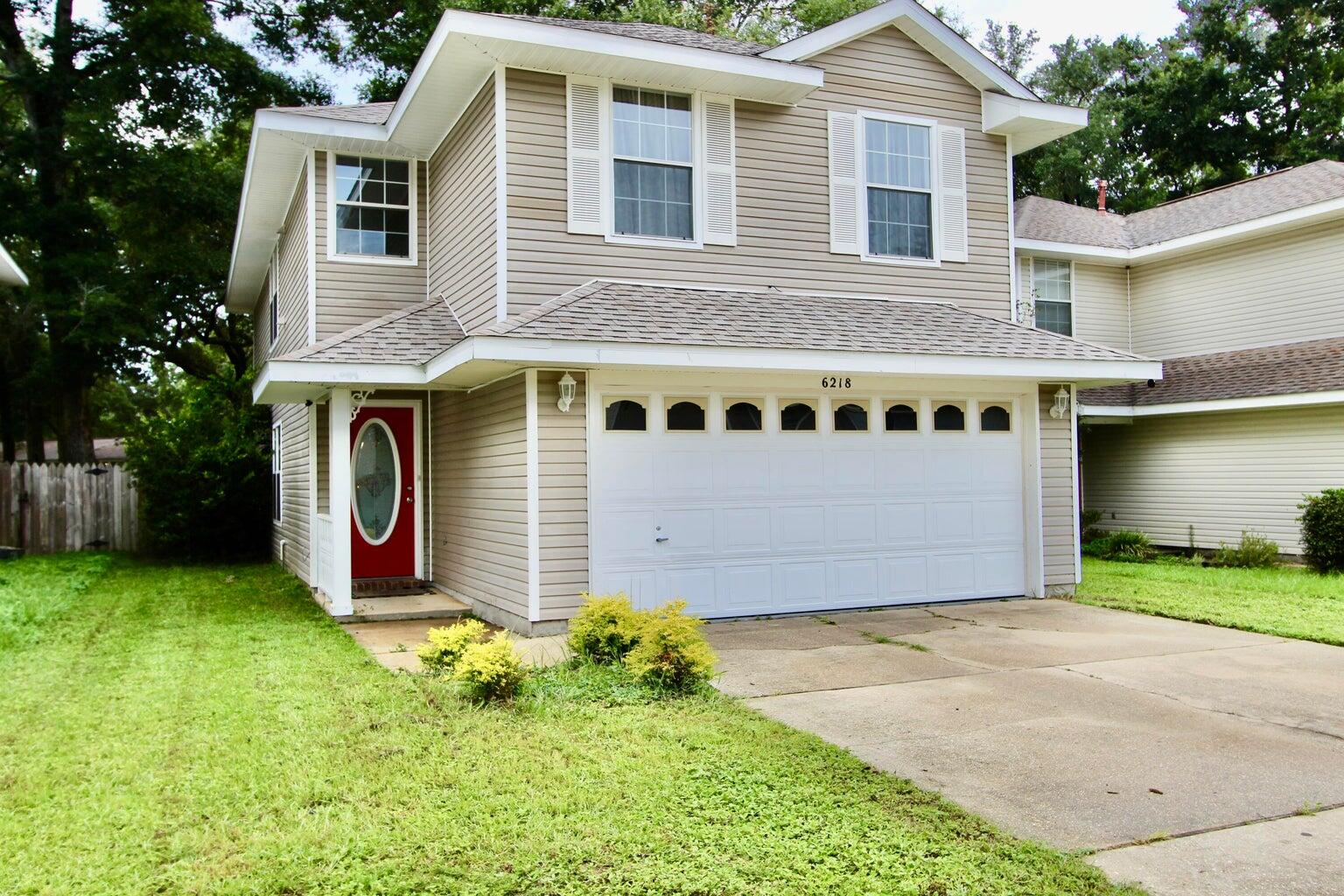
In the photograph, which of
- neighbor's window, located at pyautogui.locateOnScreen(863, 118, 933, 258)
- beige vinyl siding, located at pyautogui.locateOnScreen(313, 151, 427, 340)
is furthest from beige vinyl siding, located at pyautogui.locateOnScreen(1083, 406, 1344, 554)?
beige vinyl siding, located at pyautogui.locateOnScreen(313, 151, 427, 340)

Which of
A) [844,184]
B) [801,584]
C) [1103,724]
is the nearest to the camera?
[1103,724]

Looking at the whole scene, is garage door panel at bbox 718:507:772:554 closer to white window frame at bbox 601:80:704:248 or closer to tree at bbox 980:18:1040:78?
white window frame at bbox 601:80:704:248

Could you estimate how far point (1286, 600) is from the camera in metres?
11.2

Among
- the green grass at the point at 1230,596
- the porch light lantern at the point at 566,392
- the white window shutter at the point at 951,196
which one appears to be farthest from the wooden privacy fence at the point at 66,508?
the green grass at the point at 1230,596

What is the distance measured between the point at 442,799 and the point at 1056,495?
8.97 meters

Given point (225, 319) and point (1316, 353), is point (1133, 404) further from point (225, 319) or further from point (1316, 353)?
point (225, 319)

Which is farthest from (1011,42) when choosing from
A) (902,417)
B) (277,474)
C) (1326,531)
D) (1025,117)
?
(277,474)

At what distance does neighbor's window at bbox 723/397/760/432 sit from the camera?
10.1 meters

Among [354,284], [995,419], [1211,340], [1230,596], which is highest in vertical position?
[354,284]

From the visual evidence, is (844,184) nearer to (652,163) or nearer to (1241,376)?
(652,163)

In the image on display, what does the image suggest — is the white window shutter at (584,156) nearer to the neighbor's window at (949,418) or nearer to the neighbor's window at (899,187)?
the neighbor's window at (899,187)

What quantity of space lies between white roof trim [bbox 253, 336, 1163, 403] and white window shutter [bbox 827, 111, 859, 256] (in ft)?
6.80

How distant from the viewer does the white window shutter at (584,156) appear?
32.9 feet

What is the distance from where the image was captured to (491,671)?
249 inches
